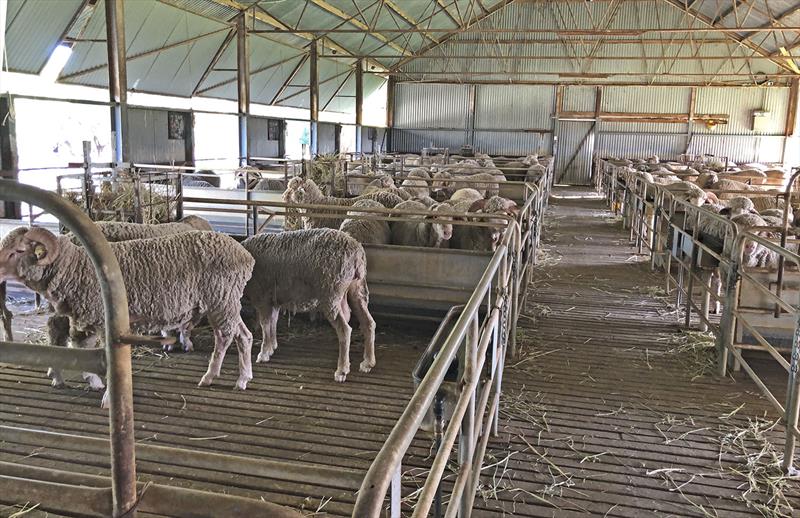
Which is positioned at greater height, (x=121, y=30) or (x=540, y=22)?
(x=540, y=22)

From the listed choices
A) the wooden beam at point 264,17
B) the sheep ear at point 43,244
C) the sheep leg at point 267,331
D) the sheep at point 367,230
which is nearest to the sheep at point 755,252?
the sheep at point 367,230

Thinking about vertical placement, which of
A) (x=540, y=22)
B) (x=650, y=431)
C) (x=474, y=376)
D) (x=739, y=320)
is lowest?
(x=650, y=431)

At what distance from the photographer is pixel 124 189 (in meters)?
9.66

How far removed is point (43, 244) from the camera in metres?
4.66

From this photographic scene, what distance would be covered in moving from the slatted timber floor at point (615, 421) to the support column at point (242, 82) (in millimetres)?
12708

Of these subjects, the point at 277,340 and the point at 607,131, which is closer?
the point at 277,340

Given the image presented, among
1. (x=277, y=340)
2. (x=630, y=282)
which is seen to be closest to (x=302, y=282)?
(x=277, y=340)

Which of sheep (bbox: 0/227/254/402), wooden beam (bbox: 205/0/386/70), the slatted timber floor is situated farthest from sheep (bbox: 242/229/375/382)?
wooden beam (bbox: 205/0/386/70)

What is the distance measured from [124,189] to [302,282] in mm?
5112

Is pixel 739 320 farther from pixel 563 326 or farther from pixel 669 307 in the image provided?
pixel 669 307

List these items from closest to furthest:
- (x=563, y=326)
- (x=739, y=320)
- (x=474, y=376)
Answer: (x=474, y=376) < (x=739, y=320) < (x=563, y=326)

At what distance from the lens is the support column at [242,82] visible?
17828 millimetres

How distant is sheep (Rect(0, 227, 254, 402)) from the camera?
4902 mm

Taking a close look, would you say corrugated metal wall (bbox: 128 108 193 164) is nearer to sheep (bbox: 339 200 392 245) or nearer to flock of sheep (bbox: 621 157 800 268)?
sheep (bbox: 339 200 392 245)
